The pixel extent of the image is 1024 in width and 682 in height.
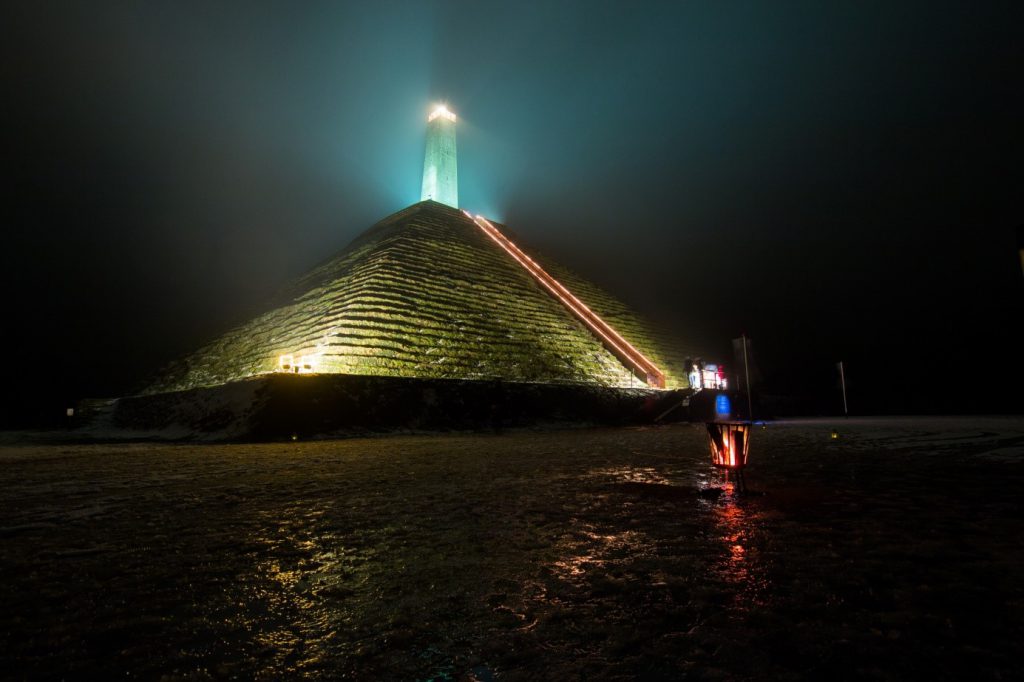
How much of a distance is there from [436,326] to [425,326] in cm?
25

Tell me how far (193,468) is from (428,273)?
8275 mm

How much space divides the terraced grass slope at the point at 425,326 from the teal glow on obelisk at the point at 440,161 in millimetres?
10868

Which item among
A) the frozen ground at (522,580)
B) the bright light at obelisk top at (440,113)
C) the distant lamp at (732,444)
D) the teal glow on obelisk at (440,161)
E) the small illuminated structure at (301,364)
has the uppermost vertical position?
the bright light at obelisk top at (440,113)

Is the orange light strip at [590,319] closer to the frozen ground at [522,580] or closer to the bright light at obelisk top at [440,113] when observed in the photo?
the frozen ground at [522,580]

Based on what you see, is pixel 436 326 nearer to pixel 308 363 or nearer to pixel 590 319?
pixel 308 363

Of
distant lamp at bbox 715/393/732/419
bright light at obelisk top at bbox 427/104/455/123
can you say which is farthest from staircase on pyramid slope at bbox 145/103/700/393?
bright light at obelisk top at bbox 427/104/455/123

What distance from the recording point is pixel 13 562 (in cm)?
144

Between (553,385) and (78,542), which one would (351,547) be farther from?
(553,385)

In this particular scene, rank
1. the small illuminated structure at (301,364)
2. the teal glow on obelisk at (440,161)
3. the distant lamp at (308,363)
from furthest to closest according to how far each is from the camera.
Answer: the teal glow on obelisk at (440,161) < the distant lamp at (308,363) < the small illuminated structure at (301,364)

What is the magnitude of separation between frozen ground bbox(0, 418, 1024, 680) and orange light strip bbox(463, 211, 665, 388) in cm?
910

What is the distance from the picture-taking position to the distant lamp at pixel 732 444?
2311mm

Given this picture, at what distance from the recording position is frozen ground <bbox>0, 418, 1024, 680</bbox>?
83 cm

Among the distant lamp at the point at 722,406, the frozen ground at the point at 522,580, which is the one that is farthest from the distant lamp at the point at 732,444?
the distant lamp at the point at 722,406

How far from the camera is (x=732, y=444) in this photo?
2389 mm
